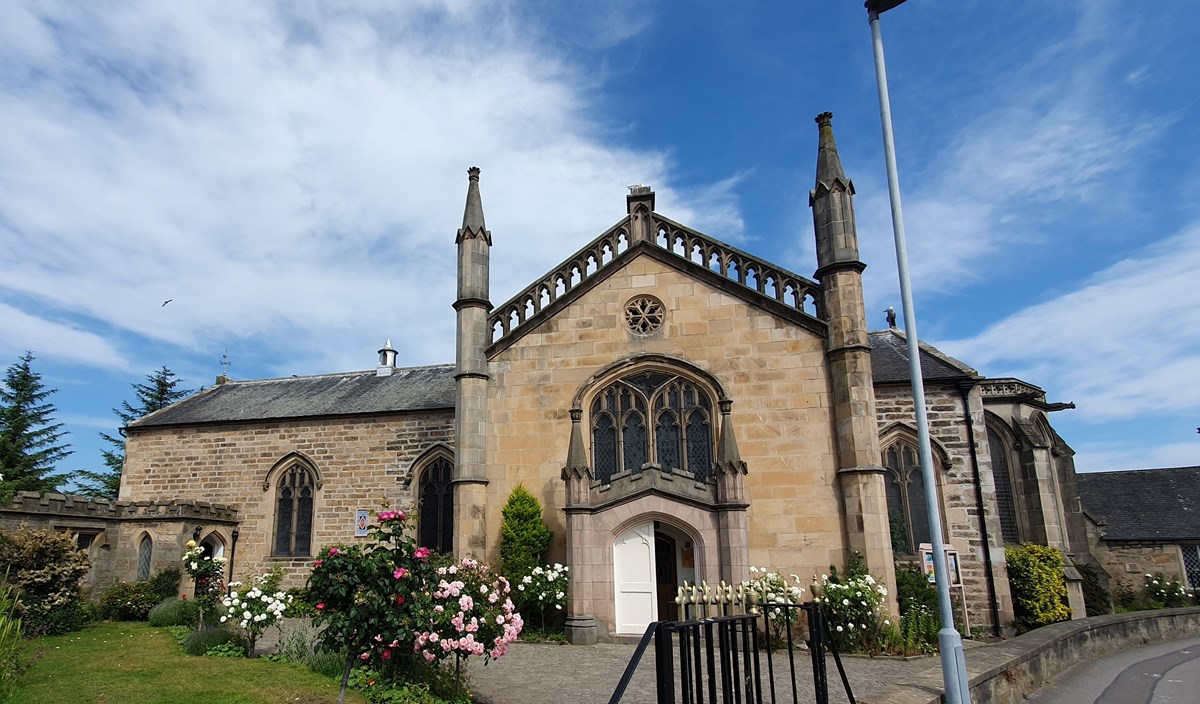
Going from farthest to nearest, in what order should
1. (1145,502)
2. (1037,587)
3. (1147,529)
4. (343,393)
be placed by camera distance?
(1145,502) → (1147,529) → (343,393) → (1037,587)

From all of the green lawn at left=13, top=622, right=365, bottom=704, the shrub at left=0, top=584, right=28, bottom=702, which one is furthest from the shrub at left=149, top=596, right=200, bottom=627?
the shrub at left=0, top=584, right=28, bottom=702

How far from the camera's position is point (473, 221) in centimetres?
1881

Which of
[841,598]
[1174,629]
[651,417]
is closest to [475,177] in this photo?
[651,417]

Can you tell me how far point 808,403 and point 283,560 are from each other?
56.4ft

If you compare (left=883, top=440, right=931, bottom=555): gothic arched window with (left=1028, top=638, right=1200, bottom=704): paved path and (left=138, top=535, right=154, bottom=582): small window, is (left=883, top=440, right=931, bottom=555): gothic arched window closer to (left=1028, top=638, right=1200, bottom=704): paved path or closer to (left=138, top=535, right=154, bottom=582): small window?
(left=1028, top=638, right=1200, bottom=704): paved path

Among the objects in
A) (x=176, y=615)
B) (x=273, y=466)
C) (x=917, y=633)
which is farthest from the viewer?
(x=273, y=466)

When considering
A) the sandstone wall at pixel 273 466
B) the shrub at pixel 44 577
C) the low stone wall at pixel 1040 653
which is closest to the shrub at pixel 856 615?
the low stone wall at pixel 1040 653

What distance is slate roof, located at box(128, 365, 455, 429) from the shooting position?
79.3ft

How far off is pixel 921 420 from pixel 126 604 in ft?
62.6

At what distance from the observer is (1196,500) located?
28484 millimetres

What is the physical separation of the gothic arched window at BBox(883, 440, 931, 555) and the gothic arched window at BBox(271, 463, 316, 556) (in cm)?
1774

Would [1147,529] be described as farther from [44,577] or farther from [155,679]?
[44,577]

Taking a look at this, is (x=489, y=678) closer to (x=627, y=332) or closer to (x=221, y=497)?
(x=627, y=332)

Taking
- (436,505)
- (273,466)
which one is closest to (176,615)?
(273,466)
